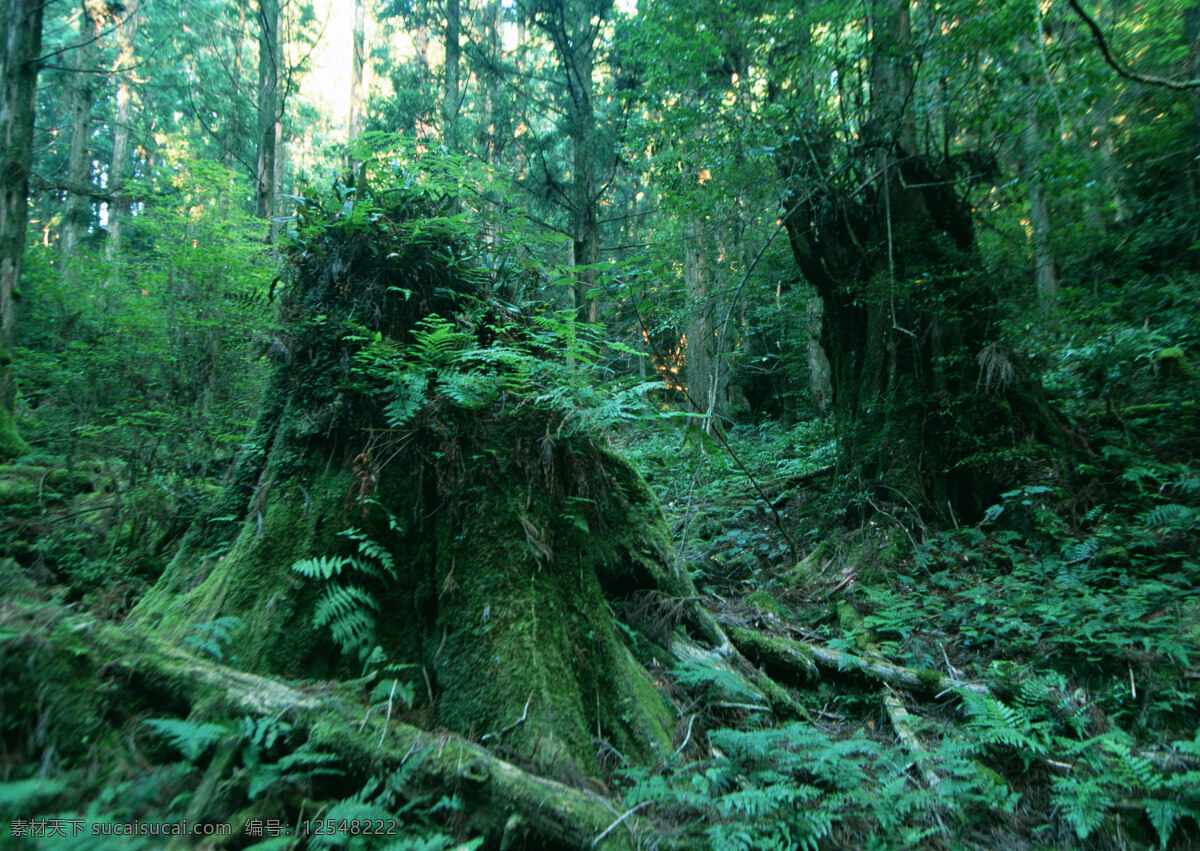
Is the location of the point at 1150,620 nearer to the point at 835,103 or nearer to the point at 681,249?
the point at 835,103

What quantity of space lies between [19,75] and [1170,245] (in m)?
18.2

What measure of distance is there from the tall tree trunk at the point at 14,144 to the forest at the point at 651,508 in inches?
2.4

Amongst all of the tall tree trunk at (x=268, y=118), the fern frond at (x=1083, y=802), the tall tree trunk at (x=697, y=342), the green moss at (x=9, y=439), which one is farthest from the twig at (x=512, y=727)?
the tall tree trunk at (x=268, y=118)

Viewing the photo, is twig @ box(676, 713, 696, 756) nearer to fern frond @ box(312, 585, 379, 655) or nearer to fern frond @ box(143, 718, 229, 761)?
fern frond @ box(312, 585, 379, 655)

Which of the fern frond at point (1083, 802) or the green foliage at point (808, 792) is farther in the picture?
the fern frond at point (1083, 802)

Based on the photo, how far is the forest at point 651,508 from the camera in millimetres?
2268

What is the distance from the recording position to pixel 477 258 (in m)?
4.39

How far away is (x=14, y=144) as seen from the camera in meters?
8.70

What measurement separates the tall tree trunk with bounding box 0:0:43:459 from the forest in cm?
6

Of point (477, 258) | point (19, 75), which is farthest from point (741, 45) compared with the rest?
point (19, 75)

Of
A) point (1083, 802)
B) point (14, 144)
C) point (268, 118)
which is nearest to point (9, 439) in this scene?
point (14, 144)

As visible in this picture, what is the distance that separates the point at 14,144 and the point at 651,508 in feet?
35.3

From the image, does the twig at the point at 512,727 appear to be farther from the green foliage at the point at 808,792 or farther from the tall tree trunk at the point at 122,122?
the tall tree trunk at the point at 122,122

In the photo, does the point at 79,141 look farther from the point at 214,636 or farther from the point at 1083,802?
the point at 1083,802
